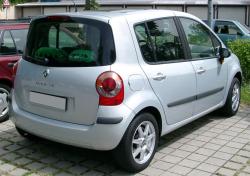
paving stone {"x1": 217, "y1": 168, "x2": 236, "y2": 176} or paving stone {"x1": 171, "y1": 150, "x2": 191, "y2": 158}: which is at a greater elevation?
paving stone {"x1": 171, "y1": 150, "x2": 191, "y2": 158}

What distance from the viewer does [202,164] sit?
16.0ft

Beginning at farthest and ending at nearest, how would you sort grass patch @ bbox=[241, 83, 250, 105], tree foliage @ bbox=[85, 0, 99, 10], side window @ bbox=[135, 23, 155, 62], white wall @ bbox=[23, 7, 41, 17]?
white wall @ bbox=[23, 7, 41, 17] → tree foliage @ bbox=[85, 0, 99, 10] → grass patch @ bbox=[241, 83, 250, 105] → side window @ bbox=[135, 23, 155, 62]

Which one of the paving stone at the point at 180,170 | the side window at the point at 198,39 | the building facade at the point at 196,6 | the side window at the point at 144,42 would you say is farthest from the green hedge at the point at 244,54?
the building facade at the point at 196,6

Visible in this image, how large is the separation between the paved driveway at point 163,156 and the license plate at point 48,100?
71 centimetres

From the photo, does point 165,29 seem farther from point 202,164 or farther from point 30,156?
point 30,156

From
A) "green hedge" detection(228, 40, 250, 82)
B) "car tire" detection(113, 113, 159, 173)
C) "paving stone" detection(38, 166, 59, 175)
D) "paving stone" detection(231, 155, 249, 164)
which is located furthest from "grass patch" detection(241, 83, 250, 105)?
"paving stone" detection(38, 166, 59, 175)

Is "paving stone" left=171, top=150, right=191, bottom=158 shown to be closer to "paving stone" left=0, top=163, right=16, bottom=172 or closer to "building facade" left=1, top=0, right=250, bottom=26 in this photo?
"paving stone" left=0, top=163, right=16, bottom=172

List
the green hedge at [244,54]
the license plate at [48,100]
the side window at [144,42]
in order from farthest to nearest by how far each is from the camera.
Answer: the green hedge at [244,54] < the side window at [144,42] < the license plate at [48,100]

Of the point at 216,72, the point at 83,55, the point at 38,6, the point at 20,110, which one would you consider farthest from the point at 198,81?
the point at 38,6

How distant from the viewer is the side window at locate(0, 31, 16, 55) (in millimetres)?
6414

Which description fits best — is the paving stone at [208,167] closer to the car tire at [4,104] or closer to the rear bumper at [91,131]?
the rear bumper at [91,131]

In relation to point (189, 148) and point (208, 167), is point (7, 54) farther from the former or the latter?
point (208, 167)

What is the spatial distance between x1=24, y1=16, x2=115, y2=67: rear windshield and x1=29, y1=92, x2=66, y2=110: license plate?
1.12 feet

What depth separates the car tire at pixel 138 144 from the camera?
441cm
